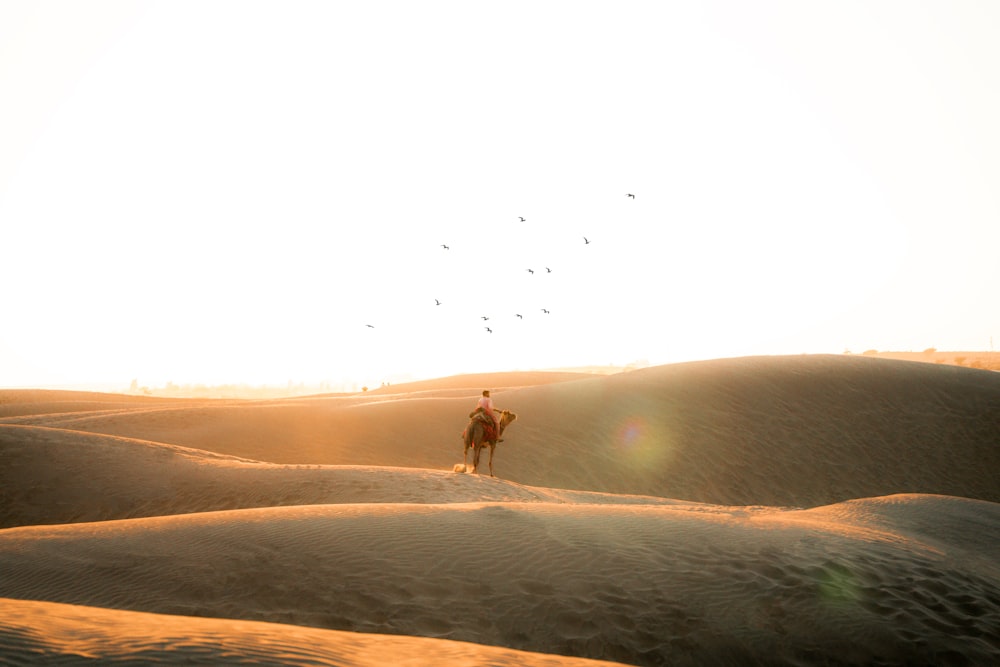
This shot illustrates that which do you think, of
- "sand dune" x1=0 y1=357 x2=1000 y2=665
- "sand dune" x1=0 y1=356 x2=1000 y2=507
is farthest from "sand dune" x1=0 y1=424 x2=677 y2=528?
"sand dune" x1=0 y1=356 x2=1000 y2=507

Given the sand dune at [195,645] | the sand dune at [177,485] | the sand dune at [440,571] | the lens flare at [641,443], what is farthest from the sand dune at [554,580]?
the lens flare at [641,443]

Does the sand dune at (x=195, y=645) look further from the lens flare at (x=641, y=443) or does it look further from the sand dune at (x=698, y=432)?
the lens flare at (x=641, y=443)

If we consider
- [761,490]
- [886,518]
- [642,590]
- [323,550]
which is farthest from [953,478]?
[323,550]

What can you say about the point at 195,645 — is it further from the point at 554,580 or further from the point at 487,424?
the point at 487,424

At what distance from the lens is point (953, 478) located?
23750 millimetres

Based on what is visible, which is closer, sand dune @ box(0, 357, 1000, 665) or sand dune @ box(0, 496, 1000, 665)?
sand dune @ box(0, 357, 1000, 665)

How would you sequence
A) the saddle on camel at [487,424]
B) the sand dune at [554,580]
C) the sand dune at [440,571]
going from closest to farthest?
the sand dune at [440,571] < the sand dune at [554,580] < the saddle on camel at [487,424]

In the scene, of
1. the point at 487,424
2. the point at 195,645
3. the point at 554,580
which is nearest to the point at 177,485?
the point at 487,424

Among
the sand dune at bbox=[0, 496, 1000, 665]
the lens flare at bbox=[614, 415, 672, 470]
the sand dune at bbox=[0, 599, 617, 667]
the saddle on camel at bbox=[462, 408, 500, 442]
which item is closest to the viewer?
the sand dune at bbox=[0, 599, 617, 667]

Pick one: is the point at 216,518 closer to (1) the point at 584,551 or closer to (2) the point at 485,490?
(1) the point at 584,551

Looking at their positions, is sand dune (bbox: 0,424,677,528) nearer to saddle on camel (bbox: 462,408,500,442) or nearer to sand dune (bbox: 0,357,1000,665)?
sand dune (bbox: 0,357,1000,665)

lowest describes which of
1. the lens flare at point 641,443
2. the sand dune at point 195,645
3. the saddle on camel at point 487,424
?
the lens flare at point 641,443

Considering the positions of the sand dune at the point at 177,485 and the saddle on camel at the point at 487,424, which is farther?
the saddle on camel at the point at 487,424

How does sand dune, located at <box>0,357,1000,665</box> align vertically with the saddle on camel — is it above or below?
below
